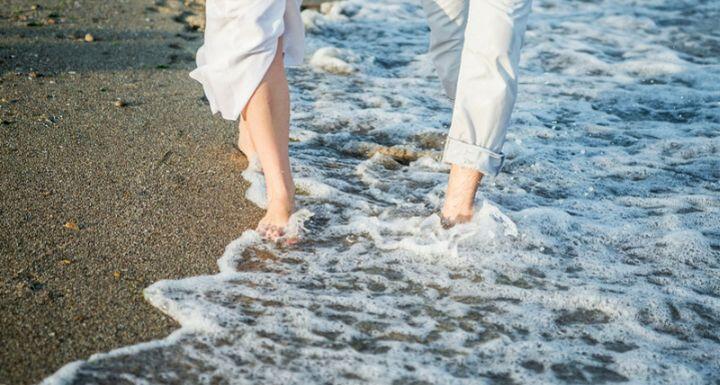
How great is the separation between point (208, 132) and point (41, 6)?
93.7 inches

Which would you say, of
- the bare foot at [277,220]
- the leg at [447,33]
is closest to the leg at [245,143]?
the bare foot at [277,220]

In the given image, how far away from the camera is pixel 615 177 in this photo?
4.18 m

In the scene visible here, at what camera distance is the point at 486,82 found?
10.5 ft

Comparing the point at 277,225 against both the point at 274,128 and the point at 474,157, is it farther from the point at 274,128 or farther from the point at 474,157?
the point at 474,157

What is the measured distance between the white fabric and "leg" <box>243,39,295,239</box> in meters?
0.05

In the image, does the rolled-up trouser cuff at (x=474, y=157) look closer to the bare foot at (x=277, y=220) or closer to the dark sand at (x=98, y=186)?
the bare foot at (x=277, y=220)

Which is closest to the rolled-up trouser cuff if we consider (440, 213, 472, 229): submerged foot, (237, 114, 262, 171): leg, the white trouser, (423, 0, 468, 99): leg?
the white trouser

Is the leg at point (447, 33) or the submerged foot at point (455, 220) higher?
the leg at point (447, 33)

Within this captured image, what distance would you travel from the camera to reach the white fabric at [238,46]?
3.05m

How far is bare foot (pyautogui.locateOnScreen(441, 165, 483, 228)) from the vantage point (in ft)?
10.9

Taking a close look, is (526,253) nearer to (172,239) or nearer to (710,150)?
(172,239)

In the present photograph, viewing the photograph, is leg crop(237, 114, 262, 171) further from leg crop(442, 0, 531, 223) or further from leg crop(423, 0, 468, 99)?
leg crop(442, 0, 531, 223)

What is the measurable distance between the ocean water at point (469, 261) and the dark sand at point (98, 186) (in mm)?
126

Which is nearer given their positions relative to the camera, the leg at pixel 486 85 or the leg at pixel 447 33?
the leg at pixel 486 85
